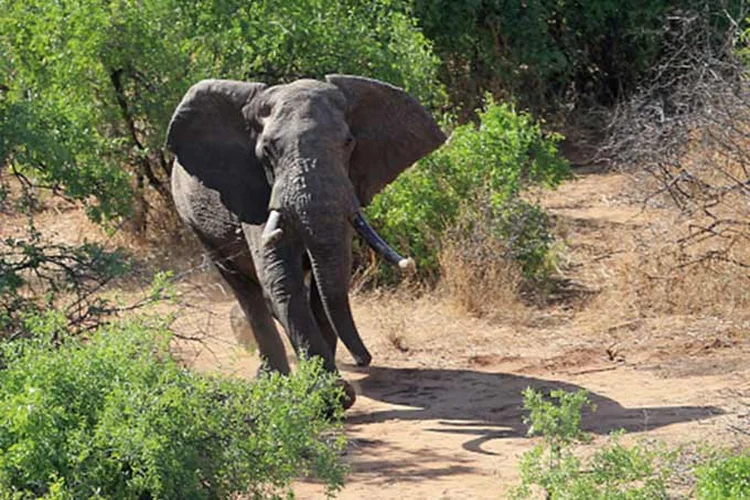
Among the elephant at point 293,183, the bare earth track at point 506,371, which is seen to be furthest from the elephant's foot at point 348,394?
the bare earth track at point 506,371

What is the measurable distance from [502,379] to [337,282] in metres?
1.51

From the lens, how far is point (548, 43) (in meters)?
16.8

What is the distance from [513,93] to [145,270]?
16.1ft

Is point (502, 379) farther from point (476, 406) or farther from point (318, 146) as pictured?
point (318, 146)

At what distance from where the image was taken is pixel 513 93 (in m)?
16.7

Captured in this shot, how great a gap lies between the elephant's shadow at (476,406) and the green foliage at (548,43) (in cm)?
598

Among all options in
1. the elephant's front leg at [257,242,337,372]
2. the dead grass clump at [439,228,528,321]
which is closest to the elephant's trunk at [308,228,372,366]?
the elephant's front leg at [257,242,337,372]

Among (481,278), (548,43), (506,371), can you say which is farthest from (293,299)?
(548,43)

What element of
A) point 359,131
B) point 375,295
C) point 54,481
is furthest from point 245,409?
point 375,295

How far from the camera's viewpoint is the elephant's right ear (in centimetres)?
1008

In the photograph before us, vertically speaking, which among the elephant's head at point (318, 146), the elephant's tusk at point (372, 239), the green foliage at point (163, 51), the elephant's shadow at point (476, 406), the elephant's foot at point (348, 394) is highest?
the green foliage at point (163, 51)

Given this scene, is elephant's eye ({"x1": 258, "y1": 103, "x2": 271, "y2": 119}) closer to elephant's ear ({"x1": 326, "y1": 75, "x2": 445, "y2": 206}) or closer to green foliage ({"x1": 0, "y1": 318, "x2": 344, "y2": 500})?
elephant's ear ({"x1": 326, "y1": 75, "x2": 445, "y2": 206})

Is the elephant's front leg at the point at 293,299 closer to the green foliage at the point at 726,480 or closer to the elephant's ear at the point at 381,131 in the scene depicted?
the elephant's ear at the point at 381,131

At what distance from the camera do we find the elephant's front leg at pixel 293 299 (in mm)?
9477
